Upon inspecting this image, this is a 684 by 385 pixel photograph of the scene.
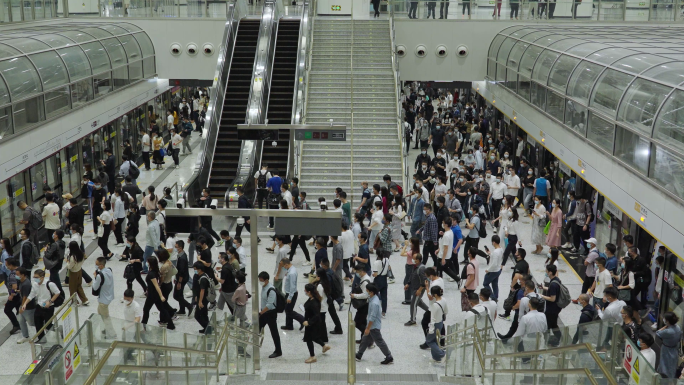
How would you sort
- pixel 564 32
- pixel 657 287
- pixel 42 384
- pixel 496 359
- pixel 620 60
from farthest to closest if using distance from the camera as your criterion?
pixel 564 32 → pixel 620 60 → pixel 657 287 → pixel 496 359 → pixel 42 384

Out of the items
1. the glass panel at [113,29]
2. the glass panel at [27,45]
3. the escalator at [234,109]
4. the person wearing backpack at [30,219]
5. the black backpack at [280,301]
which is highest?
the glass panel at [113,29]

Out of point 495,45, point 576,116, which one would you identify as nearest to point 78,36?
point 495,45

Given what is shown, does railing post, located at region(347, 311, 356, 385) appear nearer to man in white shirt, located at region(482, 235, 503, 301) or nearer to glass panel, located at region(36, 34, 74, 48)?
man in white shirt, located at region(482, 235, 503, 301)

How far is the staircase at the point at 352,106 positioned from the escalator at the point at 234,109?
206 cm

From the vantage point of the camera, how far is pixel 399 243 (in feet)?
54.3

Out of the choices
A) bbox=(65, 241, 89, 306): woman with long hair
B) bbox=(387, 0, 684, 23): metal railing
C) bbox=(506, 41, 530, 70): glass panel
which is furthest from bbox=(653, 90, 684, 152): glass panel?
bbox=(387, 0, 684, 23): metal railing

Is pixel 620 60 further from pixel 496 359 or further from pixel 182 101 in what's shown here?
pixel 182 101

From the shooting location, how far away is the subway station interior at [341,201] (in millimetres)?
10164

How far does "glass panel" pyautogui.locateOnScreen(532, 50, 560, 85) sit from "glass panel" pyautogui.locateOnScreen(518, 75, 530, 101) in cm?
72

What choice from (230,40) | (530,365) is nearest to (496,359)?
(530,365)

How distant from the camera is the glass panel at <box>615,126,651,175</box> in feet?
41.7

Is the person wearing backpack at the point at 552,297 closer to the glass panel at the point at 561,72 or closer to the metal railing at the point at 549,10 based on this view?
the glass panel at the point at 561,72

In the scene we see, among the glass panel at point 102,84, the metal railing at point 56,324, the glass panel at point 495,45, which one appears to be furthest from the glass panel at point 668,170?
the glass panel at point 102,84

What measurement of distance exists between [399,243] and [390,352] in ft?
17.6
